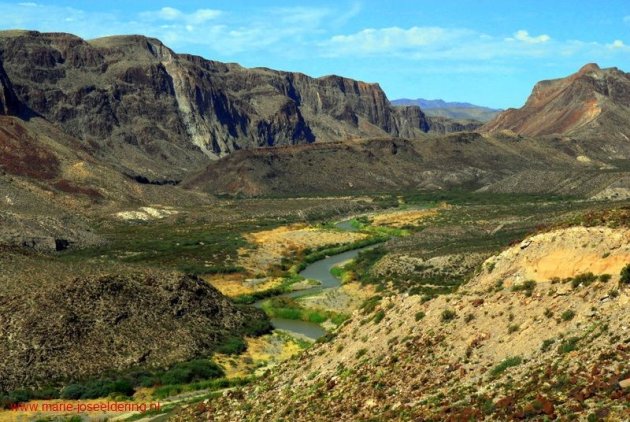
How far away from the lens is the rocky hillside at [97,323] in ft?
161

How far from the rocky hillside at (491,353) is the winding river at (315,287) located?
77.1ft

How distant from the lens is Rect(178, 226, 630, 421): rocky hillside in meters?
24.4

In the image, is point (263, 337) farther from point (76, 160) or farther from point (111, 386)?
point (76, 160)

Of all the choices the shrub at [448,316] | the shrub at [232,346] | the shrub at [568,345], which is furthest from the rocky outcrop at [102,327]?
the shrub at [568,345]

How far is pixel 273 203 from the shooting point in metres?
185

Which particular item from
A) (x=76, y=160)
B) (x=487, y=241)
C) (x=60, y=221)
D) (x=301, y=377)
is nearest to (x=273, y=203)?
(x=76, y=160)

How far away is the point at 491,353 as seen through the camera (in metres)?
30.1

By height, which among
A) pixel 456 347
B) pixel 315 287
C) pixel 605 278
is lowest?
pixel 315 287

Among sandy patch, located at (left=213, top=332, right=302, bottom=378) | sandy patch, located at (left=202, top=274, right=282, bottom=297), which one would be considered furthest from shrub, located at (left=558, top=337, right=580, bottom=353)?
Answer: sandy patch, located at (left=202, top=274, right=282, bottom=297)

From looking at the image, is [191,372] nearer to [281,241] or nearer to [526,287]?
[526,287]

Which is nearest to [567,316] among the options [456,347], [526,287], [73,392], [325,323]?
[526,287]

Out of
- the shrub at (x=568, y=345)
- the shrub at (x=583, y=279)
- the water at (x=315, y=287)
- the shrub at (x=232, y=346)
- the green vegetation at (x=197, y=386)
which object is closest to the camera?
the shrub at (x=568, y=345)

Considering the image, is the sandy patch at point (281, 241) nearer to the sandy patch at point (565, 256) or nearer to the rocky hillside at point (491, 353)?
the rocky hillside at point (491, 353)

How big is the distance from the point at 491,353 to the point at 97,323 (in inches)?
1273
